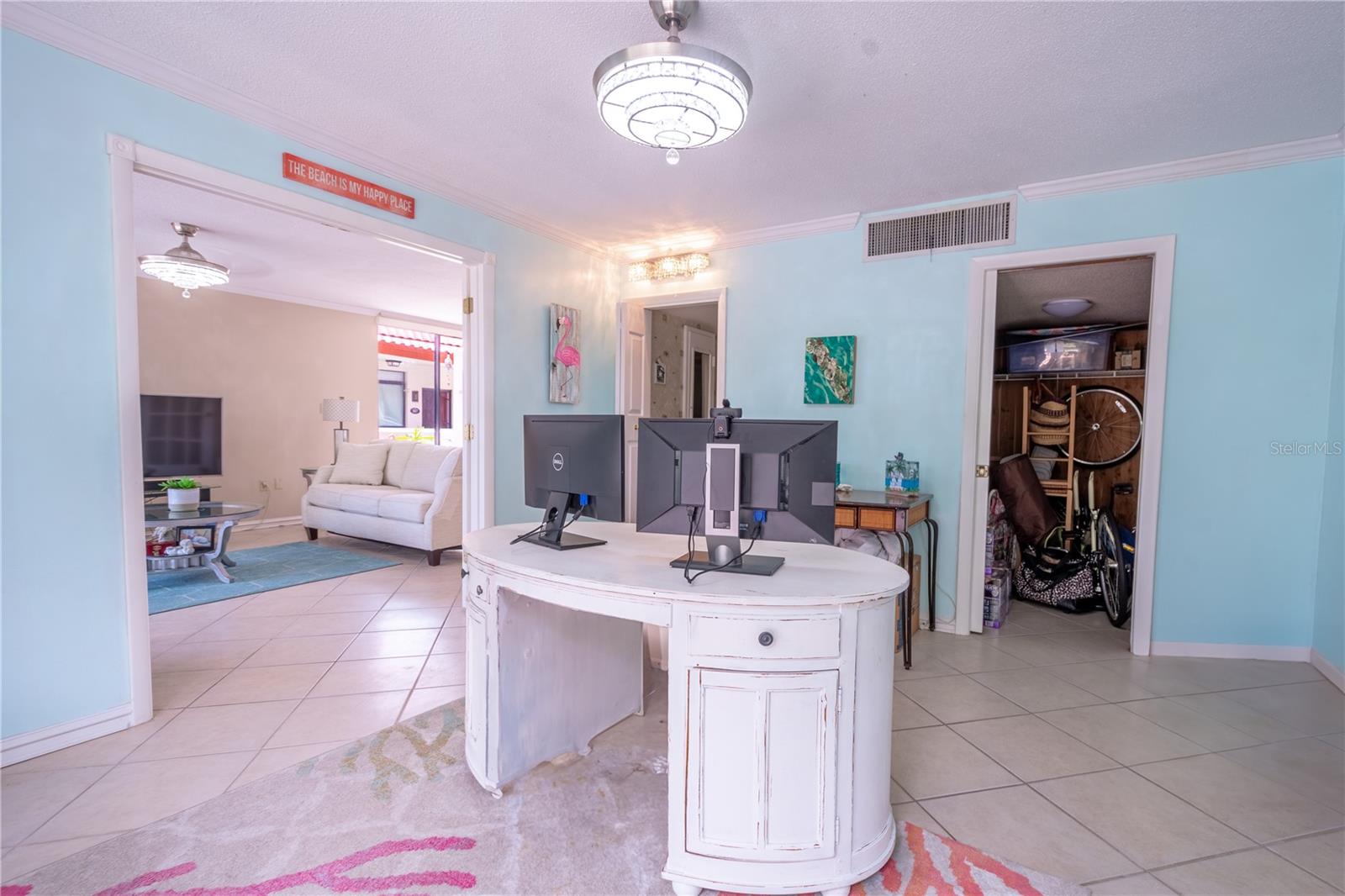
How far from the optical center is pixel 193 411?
558cm

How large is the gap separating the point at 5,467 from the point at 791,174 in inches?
136

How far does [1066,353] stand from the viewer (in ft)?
15.8

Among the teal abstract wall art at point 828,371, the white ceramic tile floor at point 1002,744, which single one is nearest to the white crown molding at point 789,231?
the teal abstract wall art at point 828,371

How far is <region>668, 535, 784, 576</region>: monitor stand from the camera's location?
1678 mm

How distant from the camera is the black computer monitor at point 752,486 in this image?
1.70m

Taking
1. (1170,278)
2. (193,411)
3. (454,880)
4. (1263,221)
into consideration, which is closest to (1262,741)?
(1170,278)

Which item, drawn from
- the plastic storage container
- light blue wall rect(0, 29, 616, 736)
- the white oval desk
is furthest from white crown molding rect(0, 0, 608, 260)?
the plastic storage container

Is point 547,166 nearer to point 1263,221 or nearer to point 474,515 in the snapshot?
point 474,515

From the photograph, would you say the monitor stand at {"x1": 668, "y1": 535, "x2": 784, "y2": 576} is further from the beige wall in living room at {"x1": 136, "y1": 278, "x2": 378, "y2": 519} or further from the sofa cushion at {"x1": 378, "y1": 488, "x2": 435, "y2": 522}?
the beige wall in living room at {"x1": 136, "y1": 278, "x2": 378, "y2": 519}

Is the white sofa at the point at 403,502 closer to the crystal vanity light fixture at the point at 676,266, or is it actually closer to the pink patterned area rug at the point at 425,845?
the crystal vanity light fixture at the point at 676,266

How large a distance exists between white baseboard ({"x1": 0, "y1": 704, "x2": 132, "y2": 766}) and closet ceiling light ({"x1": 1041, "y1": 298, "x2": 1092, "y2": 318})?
19.0ft

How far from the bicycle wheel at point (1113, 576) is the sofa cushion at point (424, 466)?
16.2 ft

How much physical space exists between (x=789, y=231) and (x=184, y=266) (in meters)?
4.23

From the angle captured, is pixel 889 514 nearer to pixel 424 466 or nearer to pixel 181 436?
pixel 424 466
